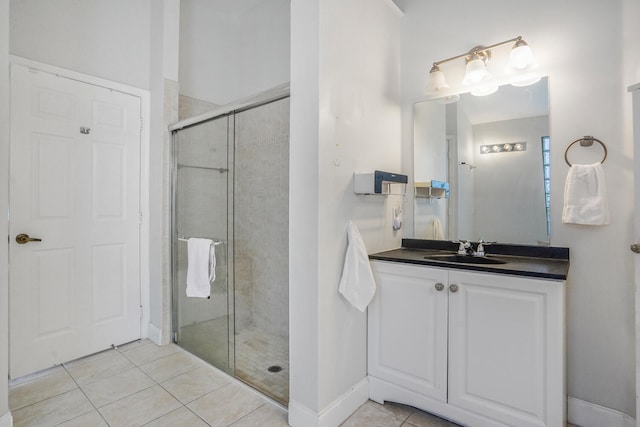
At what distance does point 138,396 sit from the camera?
201 cm

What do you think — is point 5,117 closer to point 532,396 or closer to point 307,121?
point 307,121

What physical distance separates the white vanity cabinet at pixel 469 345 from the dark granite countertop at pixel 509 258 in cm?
Result: 3

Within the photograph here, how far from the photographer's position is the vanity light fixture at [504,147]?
2.03 metres

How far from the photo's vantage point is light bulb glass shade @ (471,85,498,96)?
2109mm

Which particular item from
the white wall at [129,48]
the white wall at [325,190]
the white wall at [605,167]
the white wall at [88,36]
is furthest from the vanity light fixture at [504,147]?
the white wall at [88,36]

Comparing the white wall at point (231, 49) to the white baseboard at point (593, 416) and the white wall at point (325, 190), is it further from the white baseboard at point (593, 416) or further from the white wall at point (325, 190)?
the white baseboard at point (593, 416)

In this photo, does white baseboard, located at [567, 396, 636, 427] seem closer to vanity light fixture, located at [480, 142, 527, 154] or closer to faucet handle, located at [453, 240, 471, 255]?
faucet handle, located at [453, 240, 471, 255]

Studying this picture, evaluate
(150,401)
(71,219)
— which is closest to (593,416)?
(150,401)

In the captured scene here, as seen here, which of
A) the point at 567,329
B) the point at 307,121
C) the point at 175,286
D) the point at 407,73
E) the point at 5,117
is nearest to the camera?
the point at 5,117

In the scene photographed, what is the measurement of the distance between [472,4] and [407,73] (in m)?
0.57

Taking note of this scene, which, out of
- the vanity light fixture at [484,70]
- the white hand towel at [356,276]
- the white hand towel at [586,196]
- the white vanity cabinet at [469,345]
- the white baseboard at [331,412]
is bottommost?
the white baseboard at [331,412]

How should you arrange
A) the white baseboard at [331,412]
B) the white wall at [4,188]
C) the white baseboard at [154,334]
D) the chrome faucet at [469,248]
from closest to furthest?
the white wall at [4,188]
the white baseboard at [331,412]
the chrome faucet at [469,248]
the white baseboard at [154,334]

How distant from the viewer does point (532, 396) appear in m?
1.50

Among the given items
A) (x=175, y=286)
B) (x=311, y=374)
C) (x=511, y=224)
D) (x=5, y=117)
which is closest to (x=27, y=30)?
(x=5, y=117)
